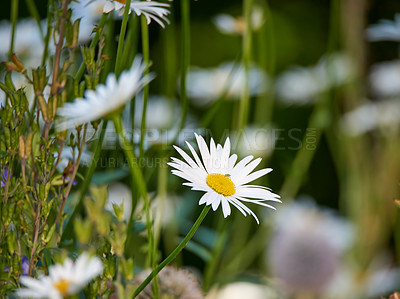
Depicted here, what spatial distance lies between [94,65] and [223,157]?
0.09m

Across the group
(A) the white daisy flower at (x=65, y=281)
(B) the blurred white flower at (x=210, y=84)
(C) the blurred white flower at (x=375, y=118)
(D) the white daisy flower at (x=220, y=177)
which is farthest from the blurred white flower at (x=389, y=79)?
(A) the white daisy flower at (x=65, y=281)

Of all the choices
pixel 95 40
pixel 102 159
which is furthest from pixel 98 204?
pixel 102 159

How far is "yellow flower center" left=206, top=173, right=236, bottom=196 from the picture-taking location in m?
0.29

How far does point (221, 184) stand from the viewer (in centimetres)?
30

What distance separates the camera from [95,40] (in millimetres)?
339

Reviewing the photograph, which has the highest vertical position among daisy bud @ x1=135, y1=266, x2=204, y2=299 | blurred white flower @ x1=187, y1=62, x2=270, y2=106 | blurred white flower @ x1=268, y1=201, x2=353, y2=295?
blurred white flower @ x1=187, y1=62, x2=270, y2=106

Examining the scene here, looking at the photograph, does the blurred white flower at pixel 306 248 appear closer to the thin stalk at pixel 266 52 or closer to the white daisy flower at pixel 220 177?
the thin stalk at pixel 266 52

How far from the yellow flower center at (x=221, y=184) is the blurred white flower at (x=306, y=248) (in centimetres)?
47

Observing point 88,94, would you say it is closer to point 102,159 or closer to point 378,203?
point 102,159

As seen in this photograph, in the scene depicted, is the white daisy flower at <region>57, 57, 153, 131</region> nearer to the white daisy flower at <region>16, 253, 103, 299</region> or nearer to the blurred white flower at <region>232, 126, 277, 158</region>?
the white daisy flower at <region>16, 253, 103, 299</region>

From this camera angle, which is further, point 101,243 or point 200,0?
point 200,0

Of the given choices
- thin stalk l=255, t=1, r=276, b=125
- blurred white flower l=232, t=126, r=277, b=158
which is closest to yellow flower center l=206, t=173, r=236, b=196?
thin stalk l=255, t=1, r=276, b=125

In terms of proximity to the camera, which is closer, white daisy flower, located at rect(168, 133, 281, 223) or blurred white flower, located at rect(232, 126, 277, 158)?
white daisy flower, located at rect(168, 133, 281, 223)

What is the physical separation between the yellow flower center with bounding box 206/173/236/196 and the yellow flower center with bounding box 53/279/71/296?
0.10m
